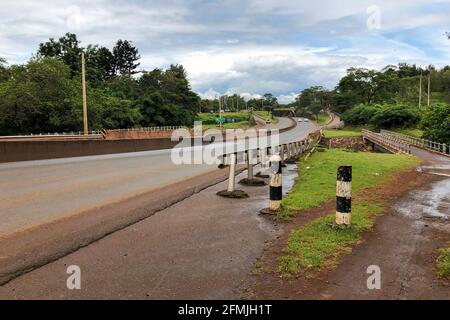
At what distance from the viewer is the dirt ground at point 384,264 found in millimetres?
4352

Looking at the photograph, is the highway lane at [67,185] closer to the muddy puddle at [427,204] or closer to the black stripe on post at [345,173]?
the black stripe on post at [345,173]

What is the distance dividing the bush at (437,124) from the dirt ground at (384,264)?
40.6 meters

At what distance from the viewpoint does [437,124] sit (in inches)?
1898

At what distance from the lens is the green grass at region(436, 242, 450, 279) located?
482cm

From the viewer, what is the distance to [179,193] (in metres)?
10.6

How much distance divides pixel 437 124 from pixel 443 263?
4772cm

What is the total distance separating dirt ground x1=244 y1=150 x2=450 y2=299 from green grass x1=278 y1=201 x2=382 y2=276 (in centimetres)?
11

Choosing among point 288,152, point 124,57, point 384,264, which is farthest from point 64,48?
point 384,264

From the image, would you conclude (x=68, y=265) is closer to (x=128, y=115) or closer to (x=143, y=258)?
(x=143, y=258)

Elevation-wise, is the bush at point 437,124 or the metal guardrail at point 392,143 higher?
the bush at point 437,124

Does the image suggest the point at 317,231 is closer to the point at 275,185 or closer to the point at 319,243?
the point at 319,243

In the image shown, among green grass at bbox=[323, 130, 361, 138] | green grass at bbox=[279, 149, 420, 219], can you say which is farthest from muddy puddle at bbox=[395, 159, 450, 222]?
green grass at bbox=[323, 130, 361, 138]

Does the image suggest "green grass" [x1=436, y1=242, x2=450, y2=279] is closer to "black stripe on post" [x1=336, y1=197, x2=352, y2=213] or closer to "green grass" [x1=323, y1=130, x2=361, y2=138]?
"black stripe on post" [x1=336, y1=197, x2=352, y2=213]

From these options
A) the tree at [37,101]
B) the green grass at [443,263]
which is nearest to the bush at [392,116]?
the tree at [37,101]
